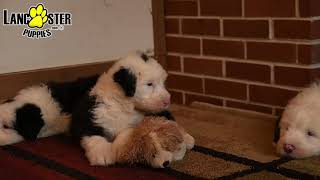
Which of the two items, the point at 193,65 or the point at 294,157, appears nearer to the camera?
the point at 294,157

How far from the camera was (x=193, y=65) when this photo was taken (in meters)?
2.39

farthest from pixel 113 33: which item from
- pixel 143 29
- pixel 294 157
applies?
pixel 294 157

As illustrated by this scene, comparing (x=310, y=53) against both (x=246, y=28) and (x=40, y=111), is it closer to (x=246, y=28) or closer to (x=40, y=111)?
(x=246, y=28)

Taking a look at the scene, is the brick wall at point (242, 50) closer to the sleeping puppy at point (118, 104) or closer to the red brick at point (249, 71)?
the red brick at point (249, 71)

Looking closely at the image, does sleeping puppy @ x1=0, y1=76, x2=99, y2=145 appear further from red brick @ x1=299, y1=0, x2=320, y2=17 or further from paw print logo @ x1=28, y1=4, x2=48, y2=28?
red brick @ x1=299, y1=0, x2=320, y2=17

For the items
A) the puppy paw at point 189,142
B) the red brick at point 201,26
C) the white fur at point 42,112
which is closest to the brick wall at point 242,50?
the red brick at point 201,26

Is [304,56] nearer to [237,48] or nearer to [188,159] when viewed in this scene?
[237,48]

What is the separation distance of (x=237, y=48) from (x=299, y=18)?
1.12 feet

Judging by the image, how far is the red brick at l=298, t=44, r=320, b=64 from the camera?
188cm

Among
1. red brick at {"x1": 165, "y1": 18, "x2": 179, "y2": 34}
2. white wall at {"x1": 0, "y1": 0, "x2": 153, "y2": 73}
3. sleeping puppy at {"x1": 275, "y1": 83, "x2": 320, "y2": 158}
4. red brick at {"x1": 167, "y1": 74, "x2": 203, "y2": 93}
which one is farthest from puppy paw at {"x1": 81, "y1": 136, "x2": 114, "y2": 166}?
red brick at {"x1": 165, "y1": 18, "x2": 179, "y2": 34}

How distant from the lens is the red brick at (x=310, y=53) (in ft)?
6.18

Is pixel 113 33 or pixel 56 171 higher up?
pixel 113 33

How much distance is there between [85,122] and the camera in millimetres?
1616

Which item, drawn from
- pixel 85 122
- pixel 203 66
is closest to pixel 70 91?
pixel 85 122
